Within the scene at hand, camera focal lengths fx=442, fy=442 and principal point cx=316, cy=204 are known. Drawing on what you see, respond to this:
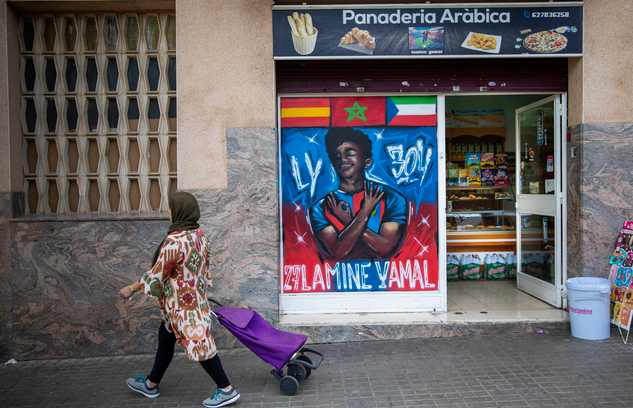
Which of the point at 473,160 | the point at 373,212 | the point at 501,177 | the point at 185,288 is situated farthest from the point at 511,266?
the point at 185,288

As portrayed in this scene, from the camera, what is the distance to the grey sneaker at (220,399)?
377cm

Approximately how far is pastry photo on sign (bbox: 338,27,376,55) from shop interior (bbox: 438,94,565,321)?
3157 millimetres

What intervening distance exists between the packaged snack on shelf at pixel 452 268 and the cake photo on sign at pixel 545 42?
371 centimetres

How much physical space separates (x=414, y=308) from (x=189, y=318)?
3.07 meters

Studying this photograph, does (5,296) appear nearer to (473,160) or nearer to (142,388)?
(142,388)

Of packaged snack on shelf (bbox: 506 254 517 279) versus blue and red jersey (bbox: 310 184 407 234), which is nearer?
blue and red jersey (bbox: 310 184 407 234)

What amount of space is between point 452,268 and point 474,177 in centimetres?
181

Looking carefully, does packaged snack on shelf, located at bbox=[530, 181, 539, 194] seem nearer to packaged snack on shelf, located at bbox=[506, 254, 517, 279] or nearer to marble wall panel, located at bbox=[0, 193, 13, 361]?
packaged snack on shelf, located at bbox=[506, 254, 517, 279]

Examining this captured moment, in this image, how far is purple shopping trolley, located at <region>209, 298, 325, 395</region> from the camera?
3801 millimetres

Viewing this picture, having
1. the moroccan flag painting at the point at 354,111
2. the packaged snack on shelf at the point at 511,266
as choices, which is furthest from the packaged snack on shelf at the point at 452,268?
the moroccan flag painting at the point at 354,111

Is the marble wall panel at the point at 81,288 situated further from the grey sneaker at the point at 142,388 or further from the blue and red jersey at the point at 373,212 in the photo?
the blue and red jersey at the point at 373,212

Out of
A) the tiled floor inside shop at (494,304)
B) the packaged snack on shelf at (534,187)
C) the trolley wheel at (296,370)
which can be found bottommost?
the trolley wheel at (296,370)

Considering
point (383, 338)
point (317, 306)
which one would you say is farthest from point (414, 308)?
point (317, 306)

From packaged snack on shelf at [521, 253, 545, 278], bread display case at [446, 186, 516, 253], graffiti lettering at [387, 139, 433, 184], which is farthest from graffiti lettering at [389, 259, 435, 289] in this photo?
bread display case at [446, 186, 516, 253]
